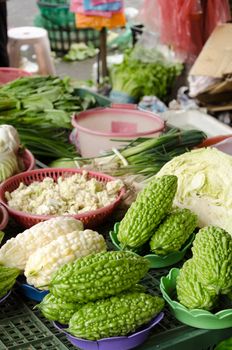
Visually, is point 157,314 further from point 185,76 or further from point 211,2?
point 185,76

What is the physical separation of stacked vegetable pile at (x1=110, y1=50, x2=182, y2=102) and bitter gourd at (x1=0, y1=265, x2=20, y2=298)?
3895 mm

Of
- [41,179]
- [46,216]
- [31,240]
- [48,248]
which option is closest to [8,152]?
[41,179]

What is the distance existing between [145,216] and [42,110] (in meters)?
1.78

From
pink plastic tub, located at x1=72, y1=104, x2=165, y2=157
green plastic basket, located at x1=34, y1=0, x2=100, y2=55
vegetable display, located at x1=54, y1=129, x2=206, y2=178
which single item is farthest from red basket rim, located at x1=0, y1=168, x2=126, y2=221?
green plastic basket, located at x1=34, y1=0, x2=100, y2=55

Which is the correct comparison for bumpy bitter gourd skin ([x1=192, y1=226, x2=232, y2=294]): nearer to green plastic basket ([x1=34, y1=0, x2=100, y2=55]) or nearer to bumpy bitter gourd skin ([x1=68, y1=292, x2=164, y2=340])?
bumpy bitter gourd skin ([x1=68, y1=292, x2=164, y2=340])

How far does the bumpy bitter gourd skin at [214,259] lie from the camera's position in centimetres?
170

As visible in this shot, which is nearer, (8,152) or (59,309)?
(59,309)

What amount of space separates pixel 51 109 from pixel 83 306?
2.13 meters

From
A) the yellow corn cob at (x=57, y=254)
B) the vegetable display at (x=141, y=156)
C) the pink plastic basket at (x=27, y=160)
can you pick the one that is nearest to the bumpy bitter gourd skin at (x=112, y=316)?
the yellow corn cob at (x=57, y=254)

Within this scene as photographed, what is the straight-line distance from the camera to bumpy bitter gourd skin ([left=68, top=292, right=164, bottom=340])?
5.20 feet

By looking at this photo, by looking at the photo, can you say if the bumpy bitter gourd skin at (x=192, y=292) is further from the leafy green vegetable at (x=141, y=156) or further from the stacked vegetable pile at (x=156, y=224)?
the leafy green vegetable at (x=141, y=156)

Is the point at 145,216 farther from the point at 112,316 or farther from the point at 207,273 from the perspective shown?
the point at 112,316

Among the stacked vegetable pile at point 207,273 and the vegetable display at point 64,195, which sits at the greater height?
the stacked vegetable pile at point 207,273

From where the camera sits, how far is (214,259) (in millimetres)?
1720
